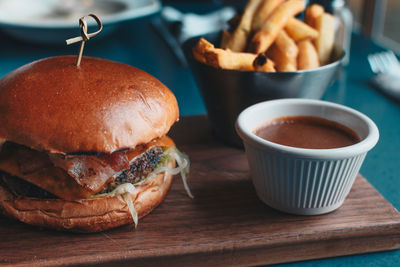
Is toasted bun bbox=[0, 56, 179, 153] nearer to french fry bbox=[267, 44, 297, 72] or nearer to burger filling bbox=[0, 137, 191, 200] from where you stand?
burger filling bbox=[0, 137, 191, 200]

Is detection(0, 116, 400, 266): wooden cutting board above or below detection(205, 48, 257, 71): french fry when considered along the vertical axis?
below

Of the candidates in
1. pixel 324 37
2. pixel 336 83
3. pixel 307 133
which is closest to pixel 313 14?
→ pixel 324 37

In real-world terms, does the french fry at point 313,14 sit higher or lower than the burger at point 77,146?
higher

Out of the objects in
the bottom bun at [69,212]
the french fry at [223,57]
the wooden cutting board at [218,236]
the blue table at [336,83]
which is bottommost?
the blue table at [336,83]

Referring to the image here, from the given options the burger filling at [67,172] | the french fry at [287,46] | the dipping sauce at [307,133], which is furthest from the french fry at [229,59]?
the burger filling at [67,172]

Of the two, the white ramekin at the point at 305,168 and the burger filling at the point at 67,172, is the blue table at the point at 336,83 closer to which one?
the white ramekin at the point at 305,168

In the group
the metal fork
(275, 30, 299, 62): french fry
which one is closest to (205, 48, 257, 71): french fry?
(275, 30, 299, 62): french fry
